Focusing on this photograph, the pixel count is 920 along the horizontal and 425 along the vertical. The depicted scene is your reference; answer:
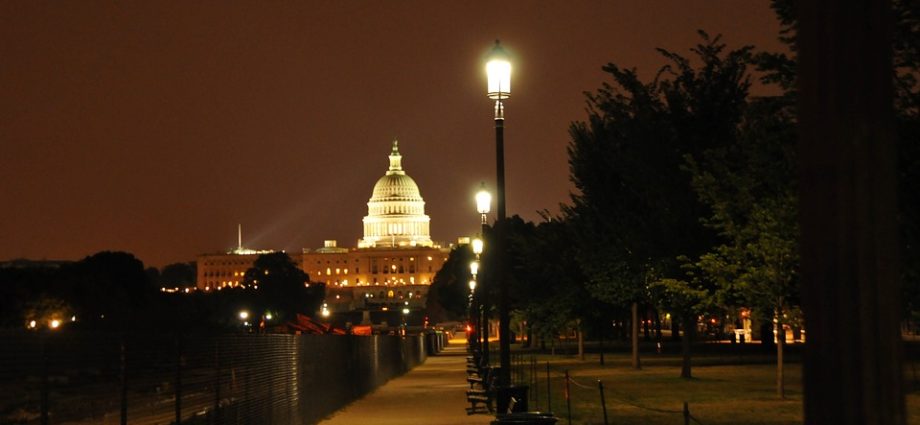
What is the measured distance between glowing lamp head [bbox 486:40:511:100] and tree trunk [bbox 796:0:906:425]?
767 inches

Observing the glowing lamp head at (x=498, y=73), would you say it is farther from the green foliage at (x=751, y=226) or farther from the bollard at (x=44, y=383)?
the bollard at (x=44, y=383)

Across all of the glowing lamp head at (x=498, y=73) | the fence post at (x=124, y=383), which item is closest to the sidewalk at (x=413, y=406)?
the glowing lamp head at (x=498, y=73)

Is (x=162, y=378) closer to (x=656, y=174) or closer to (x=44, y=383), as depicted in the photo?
(x=44, y=383)

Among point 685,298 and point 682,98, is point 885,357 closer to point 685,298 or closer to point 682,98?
point 685,298

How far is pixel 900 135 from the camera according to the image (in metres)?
19.8

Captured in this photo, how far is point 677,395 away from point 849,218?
111 feet

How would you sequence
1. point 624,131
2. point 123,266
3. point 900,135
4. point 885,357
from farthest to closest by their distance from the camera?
point 123,266
point 624,131
point 900,135
point 885,357

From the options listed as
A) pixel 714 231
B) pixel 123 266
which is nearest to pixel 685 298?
pixel 714 231

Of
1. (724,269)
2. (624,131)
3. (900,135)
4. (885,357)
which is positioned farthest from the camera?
(624,131)

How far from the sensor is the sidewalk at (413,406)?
92.5ft

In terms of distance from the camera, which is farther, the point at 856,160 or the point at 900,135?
the point at 900,135

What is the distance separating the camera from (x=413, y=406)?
3331 cm

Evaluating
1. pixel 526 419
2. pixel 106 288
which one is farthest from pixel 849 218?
pixel 106 288

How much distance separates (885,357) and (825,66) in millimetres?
997
